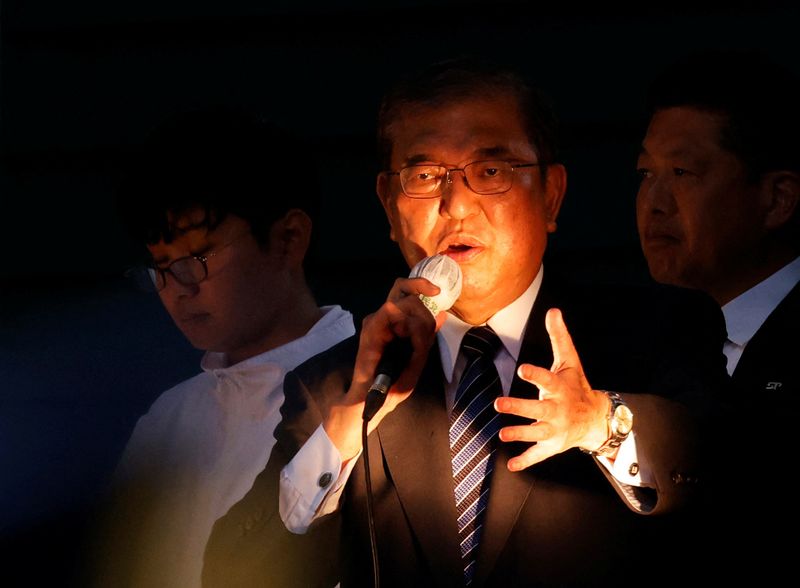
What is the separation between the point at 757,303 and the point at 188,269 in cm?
107

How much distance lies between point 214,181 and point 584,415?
1.03 metres

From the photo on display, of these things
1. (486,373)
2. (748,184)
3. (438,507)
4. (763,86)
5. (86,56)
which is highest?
(86,56)

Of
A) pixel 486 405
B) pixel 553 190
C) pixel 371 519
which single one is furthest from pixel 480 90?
pixel 371 519

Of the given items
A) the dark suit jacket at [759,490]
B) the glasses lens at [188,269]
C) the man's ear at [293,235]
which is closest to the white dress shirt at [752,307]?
the dark suit jacket at [759,490]

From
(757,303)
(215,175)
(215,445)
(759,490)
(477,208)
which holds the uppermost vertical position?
(215,175)

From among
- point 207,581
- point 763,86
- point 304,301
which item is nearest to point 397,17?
point 304,301

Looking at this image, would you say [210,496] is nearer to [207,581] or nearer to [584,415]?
[207,581]

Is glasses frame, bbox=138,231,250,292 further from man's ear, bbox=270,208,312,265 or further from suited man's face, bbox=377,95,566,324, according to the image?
suited man's face, bbox=377,95,566,324

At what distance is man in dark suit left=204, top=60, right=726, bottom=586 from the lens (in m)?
1.58

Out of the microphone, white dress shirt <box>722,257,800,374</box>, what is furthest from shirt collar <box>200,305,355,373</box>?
white dress shirt <box>722,257,800,374</box>

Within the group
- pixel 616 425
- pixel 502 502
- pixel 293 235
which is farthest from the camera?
pixel 293 235

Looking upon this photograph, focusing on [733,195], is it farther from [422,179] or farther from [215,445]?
[215,445]

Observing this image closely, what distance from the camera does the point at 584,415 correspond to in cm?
147

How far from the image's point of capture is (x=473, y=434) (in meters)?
1.77
